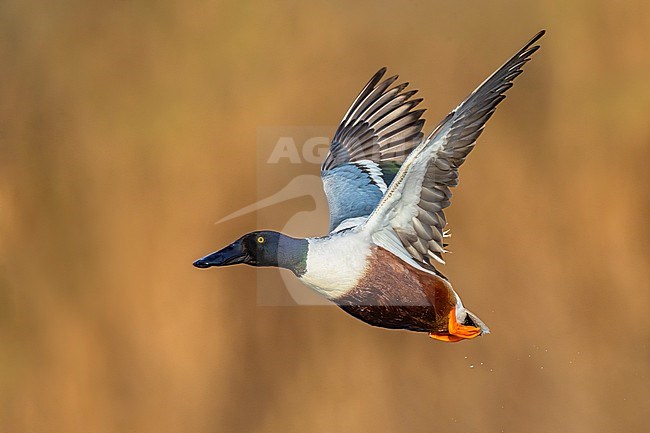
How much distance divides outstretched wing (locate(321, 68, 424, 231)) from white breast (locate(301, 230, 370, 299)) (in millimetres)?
684

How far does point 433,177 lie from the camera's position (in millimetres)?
2822

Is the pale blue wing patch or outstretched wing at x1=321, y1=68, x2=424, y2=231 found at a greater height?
outstretched wing at x1=321, y1=68, x2=424, y2=231

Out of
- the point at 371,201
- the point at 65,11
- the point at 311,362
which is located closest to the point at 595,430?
the point at 311,362

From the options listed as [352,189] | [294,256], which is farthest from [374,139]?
[294,256]

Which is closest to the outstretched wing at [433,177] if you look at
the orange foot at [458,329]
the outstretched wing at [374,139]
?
the orange foot at [458,329]

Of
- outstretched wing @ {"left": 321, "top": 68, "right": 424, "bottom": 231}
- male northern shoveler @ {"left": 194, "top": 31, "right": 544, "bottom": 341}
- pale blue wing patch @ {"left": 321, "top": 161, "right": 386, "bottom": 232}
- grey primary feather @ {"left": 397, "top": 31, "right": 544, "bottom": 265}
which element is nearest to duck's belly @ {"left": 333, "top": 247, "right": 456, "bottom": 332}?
male northern shoveler @ {"left": 194, "top": 31, "right": 544, "bottom": 341}

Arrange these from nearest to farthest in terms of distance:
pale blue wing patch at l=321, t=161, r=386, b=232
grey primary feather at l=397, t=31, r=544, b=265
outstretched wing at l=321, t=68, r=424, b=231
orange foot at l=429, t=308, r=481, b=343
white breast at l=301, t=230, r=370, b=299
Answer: grey primary feather at l=397, t=31, r=544, b=265 < white breast at l=301, t=230, r=370, b=299 < orange foot at l=429, t=308, r=481, b=343 < pale blue wing patch at l=321, t=161, r=386, b=232 < outstretched wing at l=321, t=68, r=424, b=231

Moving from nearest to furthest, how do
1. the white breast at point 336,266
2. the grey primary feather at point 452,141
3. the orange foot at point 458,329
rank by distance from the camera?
1. the grey primary feather at point 452,141
2. the white breast at point 336,266
3. the orange foot at point 458,329

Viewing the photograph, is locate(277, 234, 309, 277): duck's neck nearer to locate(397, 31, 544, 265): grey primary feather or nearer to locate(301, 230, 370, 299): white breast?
locate(301, 230, 370, 299): white breast

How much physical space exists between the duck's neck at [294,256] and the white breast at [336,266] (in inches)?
0.6

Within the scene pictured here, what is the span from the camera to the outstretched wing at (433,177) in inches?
107

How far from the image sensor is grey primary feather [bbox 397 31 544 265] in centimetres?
271

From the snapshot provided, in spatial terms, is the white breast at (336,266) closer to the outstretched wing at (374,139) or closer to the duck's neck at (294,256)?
the duck's neck at (294,256)

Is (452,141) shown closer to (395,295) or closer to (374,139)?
(395,295)
